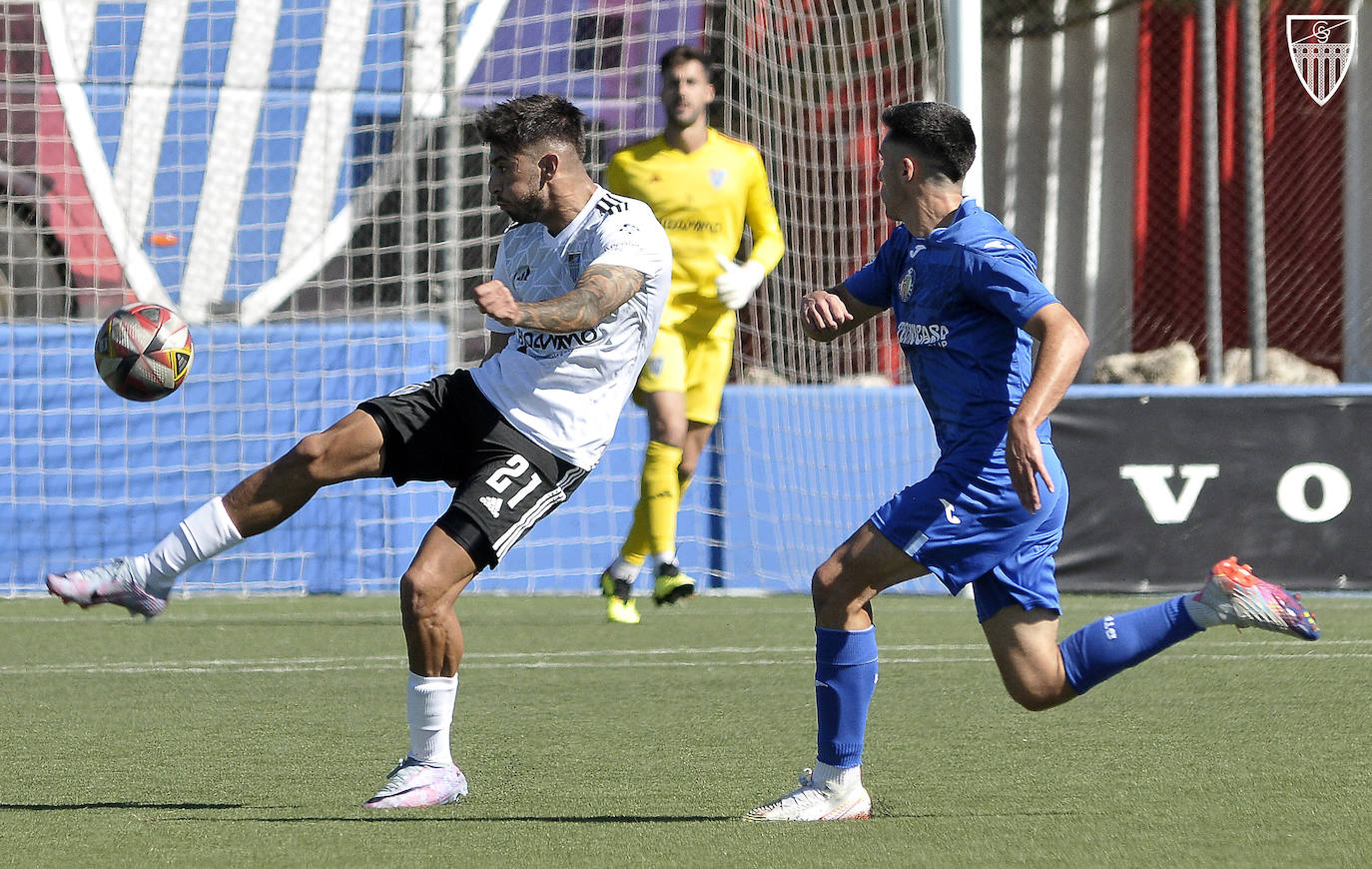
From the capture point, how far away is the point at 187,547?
457cm

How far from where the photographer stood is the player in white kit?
457 centimetres

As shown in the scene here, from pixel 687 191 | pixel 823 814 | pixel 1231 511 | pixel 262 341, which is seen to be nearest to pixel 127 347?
pixel 823 814

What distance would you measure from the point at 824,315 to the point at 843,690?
89cm

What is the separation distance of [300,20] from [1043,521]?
782 cm

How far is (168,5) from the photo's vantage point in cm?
1091

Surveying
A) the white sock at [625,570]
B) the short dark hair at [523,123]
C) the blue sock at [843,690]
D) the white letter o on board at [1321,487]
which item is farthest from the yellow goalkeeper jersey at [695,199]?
the blue sock at [843,690]

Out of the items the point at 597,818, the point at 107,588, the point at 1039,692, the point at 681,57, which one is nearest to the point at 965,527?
the point at 1039,692

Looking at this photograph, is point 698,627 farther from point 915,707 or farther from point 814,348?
Answer: point 814,348

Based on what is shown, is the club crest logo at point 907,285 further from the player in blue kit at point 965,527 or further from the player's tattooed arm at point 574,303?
the player's tattooed arm at point 574,303

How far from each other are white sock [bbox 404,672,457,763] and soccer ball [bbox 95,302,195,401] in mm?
1233

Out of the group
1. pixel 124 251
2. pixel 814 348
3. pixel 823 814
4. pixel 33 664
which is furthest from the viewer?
pixel 814 348

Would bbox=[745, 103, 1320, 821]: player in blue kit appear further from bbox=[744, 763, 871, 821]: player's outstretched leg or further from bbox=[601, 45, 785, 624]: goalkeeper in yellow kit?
bbox=[601, 45, 785, 624]: goalkeeper in yellow kit

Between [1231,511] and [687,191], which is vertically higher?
[687,191]

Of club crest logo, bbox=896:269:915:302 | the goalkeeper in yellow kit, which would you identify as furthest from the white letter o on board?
club crest logo, bbox=896:269:915:302
